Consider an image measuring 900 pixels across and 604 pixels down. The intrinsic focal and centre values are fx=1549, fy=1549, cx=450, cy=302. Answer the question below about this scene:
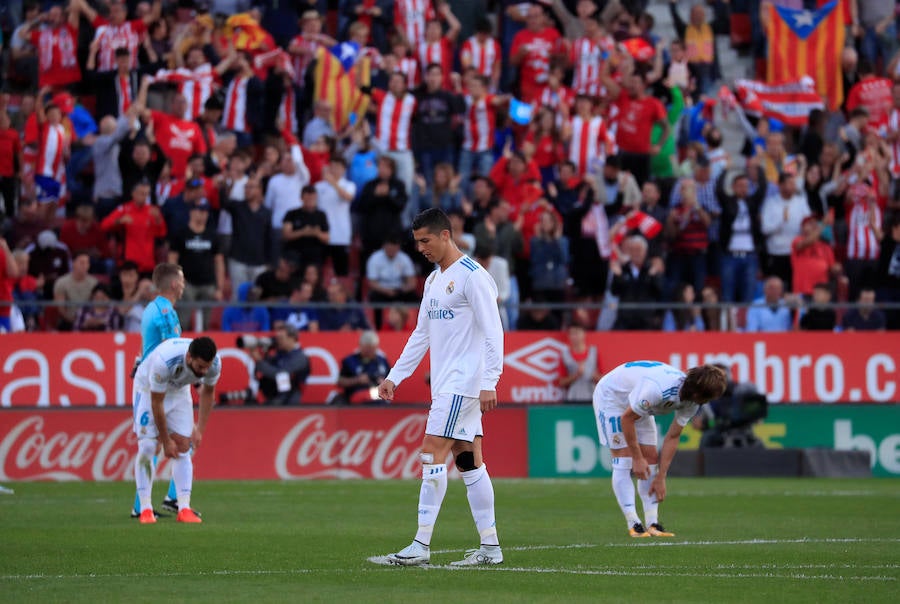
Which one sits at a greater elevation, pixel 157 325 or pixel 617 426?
pixel 157 325

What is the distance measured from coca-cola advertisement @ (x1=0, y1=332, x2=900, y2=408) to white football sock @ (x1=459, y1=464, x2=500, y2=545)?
490 inches

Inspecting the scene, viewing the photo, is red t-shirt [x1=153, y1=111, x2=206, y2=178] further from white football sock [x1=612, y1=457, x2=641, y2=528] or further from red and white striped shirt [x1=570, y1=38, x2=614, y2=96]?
white football sock [x1=612, y1=457, x2=641, y2=528]

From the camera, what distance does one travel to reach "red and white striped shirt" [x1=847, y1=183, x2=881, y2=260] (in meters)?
25.3

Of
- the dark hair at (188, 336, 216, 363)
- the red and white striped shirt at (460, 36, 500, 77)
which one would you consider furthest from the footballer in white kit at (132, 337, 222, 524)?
the red and white striped shirt at (460, 36, 500, 77)

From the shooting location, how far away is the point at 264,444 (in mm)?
22172

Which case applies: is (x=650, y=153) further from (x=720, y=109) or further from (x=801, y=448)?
(x=801, y=448)

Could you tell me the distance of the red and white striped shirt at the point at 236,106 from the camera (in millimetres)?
25625

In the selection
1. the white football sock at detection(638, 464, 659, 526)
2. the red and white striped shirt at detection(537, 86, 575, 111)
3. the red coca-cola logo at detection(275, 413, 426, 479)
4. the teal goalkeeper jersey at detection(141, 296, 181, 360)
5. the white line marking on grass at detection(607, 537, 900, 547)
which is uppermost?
the red and white striped shirt at detection(537, 86, 575, 111)

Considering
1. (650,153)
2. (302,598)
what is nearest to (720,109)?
(650,153)

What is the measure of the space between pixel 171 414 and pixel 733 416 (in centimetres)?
1047

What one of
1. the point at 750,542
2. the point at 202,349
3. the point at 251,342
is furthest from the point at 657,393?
the point at 251,342

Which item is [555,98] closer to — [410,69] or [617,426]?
[410,69]

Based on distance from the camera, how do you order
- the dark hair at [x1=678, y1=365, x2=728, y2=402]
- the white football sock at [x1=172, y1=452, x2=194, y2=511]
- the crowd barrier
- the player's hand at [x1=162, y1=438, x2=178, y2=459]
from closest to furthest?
the dark hair at [x1=678, y1=365, x2=728, y2=402]
the player's hand at [x1=162, y1=438, x2=178, y2=459]
the white football sock at [x1=172, y1=452, x2=194, y2=511]
the crowd barrier

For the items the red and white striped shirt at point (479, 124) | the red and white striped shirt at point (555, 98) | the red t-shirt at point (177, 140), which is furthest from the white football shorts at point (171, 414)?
the red and white striped shirt at point (555, 98)
